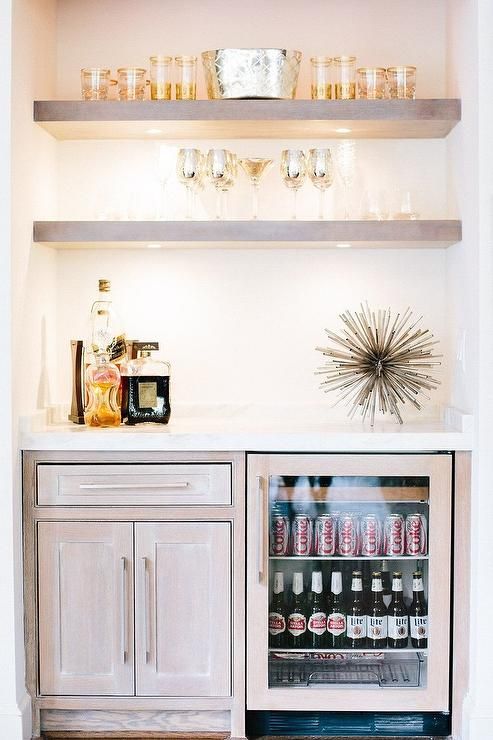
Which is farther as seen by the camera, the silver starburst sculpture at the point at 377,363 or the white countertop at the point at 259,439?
the silver starburst sculpture at the point at 377,363

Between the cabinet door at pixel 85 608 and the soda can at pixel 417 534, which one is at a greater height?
the soda can at pixel 417 534

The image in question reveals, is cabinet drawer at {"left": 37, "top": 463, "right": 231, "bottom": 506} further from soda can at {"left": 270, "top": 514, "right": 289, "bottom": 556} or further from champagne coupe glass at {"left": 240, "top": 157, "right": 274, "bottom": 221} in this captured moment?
champagne coupe glass at {"left": 240, "top": 157, "right": 274, "bottom": 221}

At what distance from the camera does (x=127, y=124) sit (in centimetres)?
295

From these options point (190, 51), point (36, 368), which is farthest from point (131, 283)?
point (190, 51)

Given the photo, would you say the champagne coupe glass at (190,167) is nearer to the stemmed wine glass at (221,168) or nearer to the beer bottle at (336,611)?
the stemmed wine glass at (221,168)

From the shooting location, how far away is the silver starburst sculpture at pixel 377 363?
115 inches

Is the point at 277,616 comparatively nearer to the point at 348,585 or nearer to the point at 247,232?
the point at 348,585

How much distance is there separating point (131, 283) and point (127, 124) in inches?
22.5

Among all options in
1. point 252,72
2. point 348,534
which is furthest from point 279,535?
point 252,72

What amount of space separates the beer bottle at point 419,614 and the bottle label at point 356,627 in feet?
0.48

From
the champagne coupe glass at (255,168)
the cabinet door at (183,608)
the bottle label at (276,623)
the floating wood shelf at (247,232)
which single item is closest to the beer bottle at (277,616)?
the bottle label at (276,623)

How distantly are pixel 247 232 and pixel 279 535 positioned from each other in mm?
937

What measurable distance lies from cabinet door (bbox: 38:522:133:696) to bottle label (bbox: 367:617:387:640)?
0.72 metres

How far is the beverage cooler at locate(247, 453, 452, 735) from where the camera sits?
9.05ft
